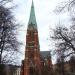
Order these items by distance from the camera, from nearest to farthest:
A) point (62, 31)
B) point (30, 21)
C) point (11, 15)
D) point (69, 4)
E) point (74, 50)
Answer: point (69, 4) < point (11, 15) < point (74, 50) < point (62, 31) < point (30, 21)

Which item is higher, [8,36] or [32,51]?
[32,51]

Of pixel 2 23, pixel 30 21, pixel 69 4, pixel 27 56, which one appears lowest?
pixel 69 4

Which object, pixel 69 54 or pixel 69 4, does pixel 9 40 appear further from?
pixel 69 4

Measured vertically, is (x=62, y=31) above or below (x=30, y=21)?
below

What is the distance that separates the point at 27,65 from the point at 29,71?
18.8 feet

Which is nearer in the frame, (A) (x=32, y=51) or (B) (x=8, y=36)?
(B) (x=8, y=36)

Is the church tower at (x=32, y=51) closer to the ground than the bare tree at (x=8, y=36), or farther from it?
farther from it

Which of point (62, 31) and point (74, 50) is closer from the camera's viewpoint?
point (74, 50)

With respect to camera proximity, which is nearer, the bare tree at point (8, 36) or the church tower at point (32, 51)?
the bare tree at point (8, 36)

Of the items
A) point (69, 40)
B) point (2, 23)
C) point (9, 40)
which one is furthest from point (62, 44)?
point (2, 23)

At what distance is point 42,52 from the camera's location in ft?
450

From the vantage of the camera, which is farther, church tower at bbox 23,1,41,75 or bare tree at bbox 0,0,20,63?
church tower at bbox 23,1,41,75

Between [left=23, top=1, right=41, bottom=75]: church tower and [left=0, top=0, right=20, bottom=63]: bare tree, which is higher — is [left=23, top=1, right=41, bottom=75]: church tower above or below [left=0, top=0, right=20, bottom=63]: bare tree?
above

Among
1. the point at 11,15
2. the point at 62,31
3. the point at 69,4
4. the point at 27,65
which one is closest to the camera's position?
the point at 69,4
